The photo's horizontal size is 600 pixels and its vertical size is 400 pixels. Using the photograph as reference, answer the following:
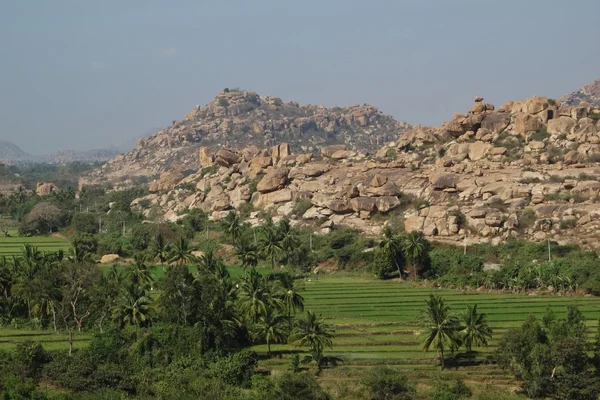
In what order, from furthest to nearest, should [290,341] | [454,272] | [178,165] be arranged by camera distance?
1. [178,165]
2. [454,272]
3. [290,341]

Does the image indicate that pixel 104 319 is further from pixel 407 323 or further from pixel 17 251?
pixel 17 251

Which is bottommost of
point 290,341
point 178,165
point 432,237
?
point 290,341

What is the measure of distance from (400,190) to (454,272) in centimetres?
2097

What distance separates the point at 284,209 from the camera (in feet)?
294

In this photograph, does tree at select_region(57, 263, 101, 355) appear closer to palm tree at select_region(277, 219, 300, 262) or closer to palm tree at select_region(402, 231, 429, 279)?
palm tree at select_region(277, 219, 300, 262)

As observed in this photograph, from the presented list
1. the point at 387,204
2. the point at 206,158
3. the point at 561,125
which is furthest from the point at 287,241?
the point at 206,158

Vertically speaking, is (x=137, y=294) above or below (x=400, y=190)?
below

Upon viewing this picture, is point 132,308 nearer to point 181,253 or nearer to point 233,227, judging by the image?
point 181,253

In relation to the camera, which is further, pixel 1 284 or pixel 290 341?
pixel 1 284

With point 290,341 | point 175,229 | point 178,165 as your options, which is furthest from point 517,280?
point 178,165

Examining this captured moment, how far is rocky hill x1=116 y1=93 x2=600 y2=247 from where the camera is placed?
72062mm

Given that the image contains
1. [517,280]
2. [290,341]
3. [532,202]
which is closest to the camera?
[290,341]

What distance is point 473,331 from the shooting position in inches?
1517

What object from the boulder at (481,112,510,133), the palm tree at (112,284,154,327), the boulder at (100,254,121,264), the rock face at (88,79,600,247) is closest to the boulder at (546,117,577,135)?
the rock face at (88,79,600,247)
